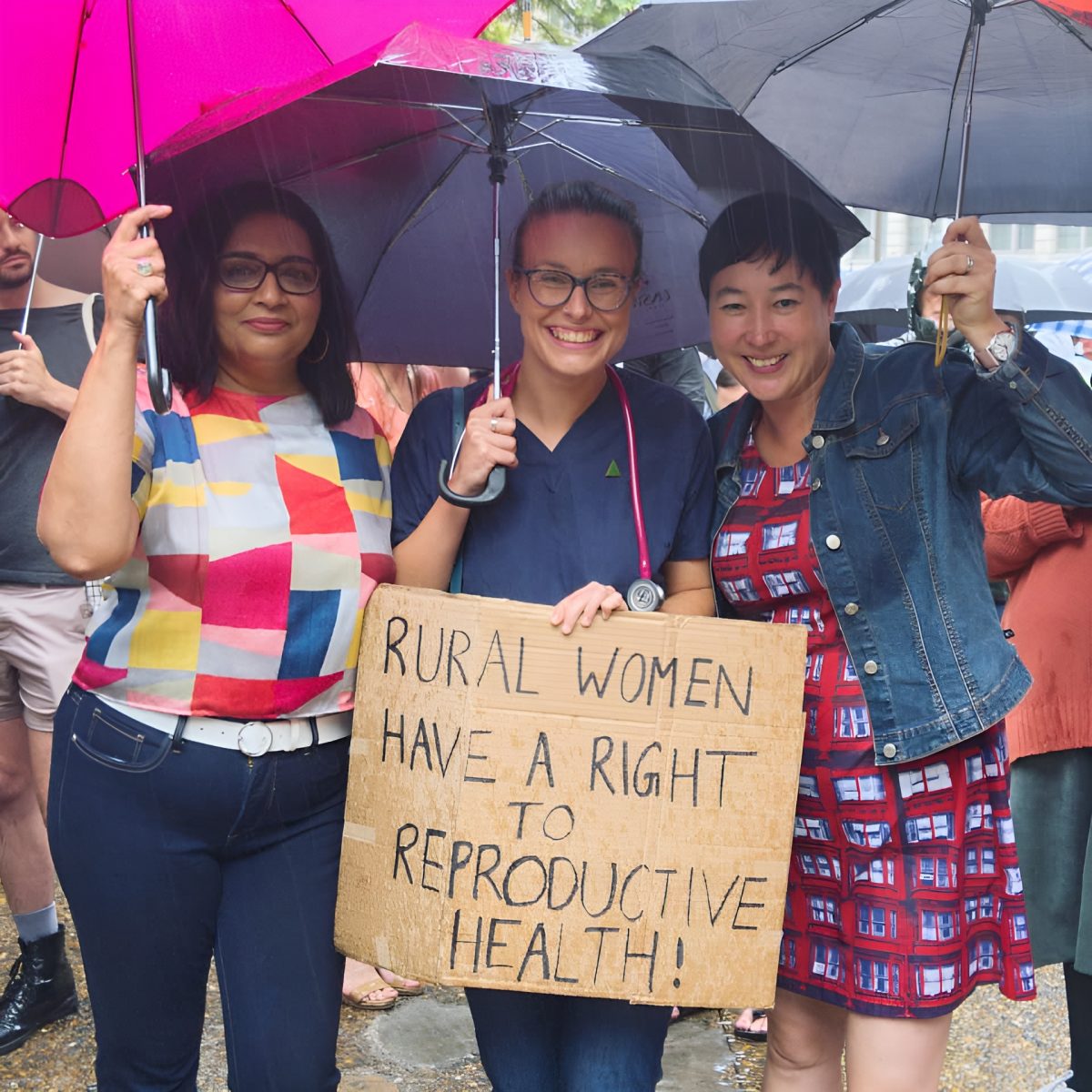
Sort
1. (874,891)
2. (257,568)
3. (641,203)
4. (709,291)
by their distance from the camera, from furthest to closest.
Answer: (641,203)
(709,291)
(874,891)
(257,568)

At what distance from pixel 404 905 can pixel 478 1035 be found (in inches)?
15.1

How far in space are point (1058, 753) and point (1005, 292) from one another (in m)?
4.95

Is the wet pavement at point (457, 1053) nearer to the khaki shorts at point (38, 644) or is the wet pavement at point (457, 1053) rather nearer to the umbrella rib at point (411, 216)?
the khaki shorts at point (38, 644)

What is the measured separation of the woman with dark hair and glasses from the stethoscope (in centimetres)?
20

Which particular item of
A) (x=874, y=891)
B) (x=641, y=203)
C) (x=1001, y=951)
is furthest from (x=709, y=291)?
(x=1001, y=951)

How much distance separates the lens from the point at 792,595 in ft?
8.34

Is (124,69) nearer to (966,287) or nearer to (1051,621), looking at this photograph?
(966,287)

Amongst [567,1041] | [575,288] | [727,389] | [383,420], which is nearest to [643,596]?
[575,288]

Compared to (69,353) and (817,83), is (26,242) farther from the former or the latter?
(817,83)

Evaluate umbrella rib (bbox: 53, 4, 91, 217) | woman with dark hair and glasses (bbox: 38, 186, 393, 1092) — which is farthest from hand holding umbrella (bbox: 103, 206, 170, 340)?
umbrella rib (bbox: 53, 4, 91, 217)

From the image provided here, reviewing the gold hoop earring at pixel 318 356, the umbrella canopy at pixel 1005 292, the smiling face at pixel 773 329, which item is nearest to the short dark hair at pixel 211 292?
the gold hoop earring at pixel 318 356

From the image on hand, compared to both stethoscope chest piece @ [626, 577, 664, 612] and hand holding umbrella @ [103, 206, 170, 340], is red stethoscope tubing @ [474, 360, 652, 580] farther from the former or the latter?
hand holding umbrella @ [103, 206, 170, 340]

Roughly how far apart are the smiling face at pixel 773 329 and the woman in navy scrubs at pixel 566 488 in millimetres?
158

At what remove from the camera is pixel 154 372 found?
2201 millimetres
